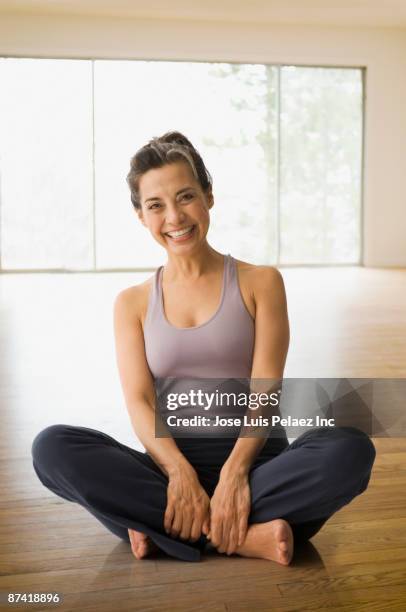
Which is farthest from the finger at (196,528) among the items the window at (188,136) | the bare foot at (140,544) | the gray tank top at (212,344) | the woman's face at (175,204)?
the window at (188,136)

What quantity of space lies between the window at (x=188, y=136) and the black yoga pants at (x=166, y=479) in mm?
7621

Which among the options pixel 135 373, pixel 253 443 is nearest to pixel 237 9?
pixel 135 373

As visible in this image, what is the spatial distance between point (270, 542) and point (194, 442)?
0.27m

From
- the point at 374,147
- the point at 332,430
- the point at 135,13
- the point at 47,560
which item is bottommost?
the point at 47,560

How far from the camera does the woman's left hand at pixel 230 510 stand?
1.62 m

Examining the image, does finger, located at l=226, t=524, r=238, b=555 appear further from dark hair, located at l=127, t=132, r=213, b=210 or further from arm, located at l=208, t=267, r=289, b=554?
dark hair, located at l=127, t=132, r=213, b=210

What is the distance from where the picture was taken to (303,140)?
9.95 m

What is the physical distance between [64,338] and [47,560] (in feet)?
9.91

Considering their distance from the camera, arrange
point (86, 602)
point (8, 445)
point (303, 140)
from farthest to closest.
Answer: point (303, 140) → point (8, 445) → point (86, 602)

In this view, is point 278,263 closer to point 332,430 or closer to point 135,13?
point 135,13

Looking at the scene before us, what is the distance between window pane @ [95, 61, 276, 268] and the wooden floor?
512 centimetres

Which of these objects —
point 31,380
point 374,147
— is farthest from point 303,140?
point 31,380

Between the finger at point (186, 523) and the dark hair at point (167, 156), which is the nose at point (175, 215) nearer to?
the dark hair at point (167, 156)

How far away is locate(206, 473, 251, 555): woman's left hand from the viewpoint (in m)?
1.62
